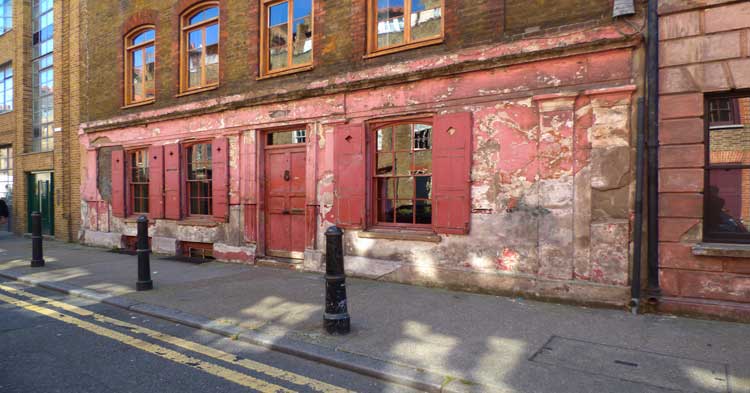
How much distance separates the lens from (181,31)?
10.9m

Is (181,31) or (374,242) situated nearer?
(374,242)

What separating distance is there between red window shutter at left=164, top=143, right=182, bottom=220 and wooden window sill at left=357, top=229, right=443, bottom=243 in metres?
5.55

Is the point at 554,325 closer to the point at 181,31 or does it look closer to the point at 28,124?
the point at 181,31

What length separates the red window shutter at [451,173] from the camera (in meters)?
6.84

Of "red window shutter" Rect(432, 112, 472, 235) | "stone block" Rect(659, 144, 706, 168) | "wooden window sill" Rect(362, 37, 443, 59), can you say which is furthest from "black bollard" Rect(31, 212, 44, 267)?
"stone block" Rect(659, 144, 706, 168)

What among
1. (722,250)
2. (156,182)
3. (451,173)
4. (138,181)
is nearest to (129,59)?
(138,181)

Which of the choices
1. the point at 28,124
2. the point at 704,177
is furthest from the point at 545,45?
the point at 28,124

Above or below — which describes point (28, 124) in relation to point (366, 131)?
→ above

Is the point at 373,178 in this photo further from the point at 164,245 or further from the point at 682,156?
the point at 164,245

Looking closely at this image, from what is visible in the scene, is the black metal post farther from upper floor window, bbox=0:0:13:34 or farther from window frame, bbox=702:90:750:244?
upper floor window, bbox=0:0:13:34

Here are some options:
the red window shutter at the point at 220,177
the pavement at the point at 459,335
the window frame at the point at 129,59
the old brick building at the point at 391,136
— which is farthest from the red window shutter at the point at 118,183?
the pavement at the point at 459,335

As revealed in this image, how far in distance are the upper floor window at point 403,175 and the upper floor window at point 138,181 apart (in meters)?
7.60

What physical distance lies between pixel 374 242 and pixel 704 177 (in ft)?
16.0

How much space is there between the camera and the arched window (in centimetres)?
1195
